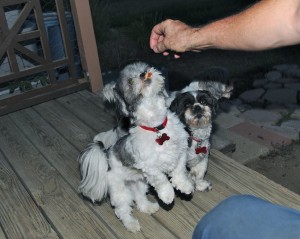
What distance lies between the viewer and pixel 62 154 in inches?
173

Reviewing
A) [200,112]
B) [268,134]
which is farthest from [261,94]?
[200,112]

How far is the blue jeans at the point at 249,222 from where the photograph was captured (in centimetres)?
160

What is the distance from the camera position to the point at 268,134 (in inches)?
220

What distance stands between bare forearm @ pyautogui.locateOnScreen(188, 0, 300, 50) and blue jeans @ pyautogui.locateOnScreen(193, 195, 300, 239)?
0.74 meters

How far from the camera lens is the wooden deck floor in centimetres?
337

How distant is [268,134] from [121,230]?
2.99 metres

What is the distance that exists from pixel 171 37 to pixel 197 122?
→ 96cm

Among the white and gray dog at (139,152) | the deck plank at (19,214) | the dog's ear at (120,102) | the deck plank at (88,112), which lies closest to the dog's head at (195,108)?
the white and gray dog at (139,152)

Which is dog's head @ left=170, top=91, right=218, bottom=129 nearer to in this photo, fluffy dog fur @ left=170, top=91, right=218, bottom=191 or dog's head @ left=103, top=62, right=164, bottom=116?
fluffy dog fur @ left=170, top=91, right=218, bottom=191

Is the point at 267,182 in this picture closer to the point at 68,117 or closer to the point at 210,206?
the point at 210,206

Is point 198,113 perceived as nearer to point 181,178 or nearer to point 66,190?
point 181,178

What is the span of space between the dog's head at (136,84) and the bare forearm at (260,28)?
0.75 metres

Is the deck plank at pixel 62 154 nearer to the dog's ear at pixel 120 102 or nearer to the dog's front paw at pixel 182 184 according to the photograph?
the dog's front paw at pixel 182 184

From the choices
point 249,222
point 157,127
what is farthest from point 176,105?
point 249,222
